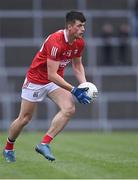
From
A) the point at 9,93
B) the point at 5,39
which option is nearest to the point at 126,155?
the point at 9,93

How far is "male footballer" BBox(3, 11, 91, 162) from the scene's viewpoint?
530 inches

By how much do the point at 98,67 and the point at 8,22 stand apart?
3.70 metres

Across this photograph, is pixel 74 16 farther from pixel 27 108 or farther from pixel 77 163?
pixel 77 163

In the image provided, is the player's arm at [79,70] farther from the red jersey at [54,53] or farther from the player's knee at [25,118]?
the player's knee at [25,118]

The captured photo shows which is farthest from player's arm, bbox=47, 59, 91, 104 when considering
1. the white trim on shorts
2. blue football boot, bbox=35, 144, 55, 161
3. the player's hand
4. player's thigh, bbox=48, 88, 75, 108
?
blue football boot, bbox=35, 144, 55, 161

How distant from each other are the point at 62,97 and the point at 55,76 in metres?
0.46

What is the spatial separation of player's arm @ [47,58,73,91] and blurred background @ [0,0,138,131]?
1522 cm

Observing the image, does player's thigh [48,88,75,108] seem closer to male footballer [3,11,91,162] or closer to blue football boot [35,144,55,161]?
male footballer [3,11,91,162]

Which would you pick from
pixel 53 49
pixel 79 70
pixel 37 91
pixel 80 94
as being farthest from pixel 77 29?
pixel 37 91

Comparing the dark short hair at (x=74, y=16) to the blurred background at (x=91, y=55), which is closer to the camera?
the dark short hair at (x=74, y=16)

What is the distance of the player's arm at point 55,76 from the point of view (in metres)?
13.3

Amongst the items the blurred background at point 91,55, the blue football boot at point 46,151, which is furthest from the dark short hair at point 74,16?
the blurred background at point 91,55

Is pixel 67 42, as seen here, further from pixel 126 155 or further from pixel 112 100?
pixel 112 100

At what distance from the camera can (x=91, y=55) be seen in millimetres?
30703
